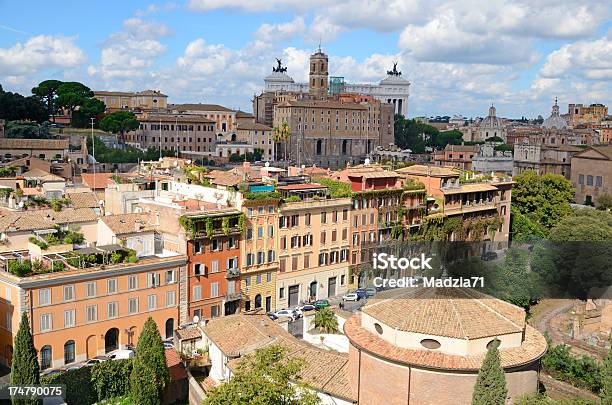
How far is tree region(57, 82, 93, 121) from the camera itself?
94.8m

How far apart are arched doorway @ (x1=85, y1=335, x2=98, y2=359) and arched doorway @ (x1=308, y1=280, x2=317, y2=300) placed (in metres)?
14.7

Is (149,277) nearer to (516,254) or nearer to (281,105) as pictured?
(516,254)

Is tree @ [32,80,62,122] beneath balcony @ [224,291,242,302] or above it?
above

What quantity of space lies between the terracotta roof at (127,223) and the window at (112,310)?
481 cm

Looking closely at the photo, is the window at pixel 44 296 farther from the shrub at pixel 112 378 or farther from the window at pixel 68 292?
the shrub at pixel 112 378

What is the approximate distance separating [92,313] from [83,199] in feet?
43.4

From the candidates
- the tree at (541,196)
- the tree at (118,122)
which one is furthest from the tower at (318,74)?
the tree at (541,196)

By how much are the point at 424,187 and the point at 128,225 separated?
22.6 m

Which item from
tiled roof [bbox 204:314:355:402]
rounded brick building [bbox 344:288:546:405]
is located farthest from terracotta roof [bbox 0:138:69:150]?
rounded brick building [bbox 344:288:546:405]


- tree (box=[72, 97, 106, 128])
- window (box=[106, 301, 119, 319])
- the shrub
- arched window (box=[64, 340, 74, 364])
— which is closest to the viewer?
the shrub

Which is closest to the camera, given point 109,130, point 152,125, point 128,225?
point 128,225

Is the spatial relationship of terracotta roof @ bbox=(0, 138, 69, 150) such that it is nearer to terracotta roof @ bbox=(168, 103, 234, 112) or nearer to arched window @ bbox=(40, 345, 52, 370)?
arched window @ bbox=(40, 345, 52, 370)

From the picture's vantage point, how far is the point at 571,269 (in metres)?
40.5

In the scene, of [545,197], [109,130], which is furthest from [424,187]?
[109,130]
